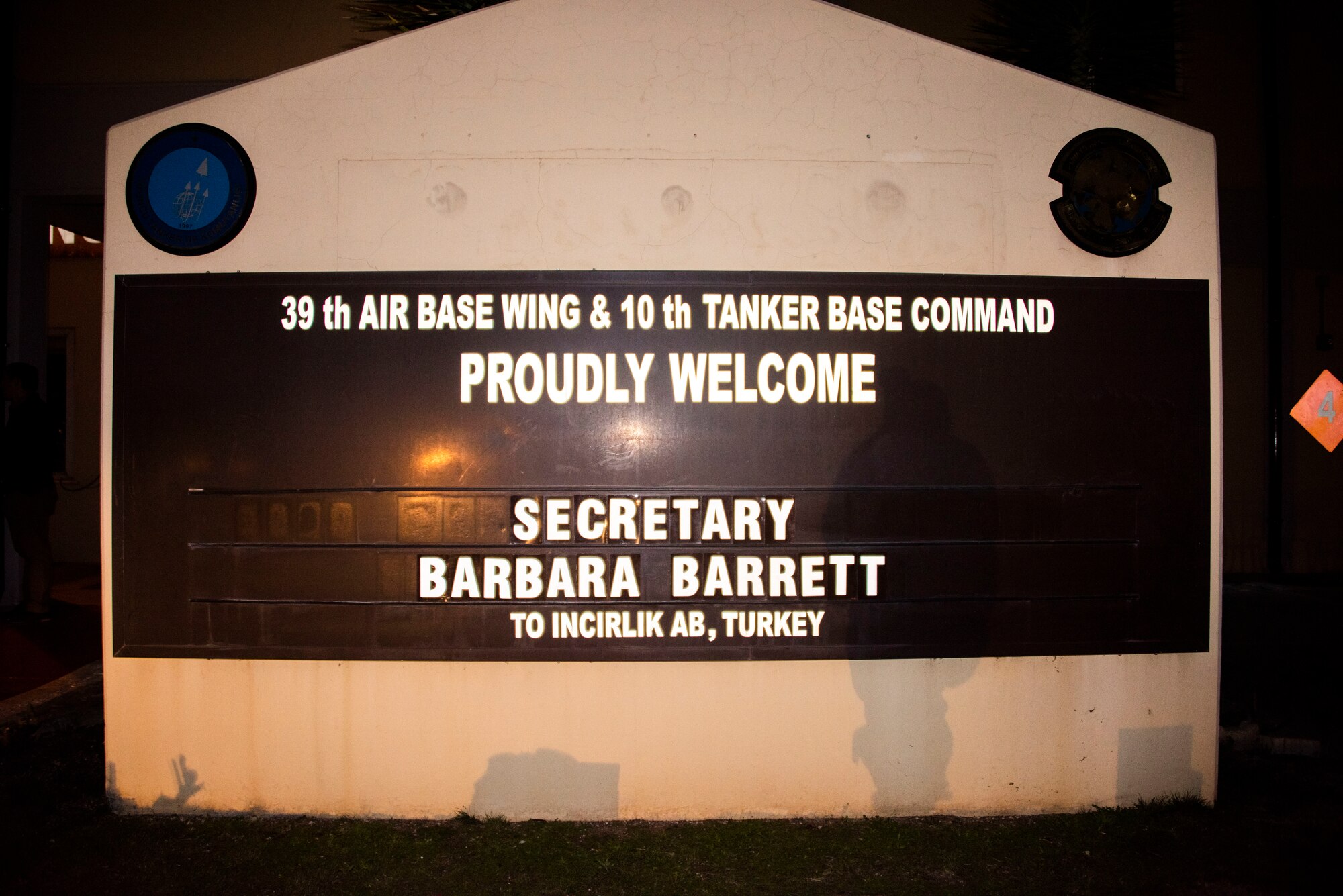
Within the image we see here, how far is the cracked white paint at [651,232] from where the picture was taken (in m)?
3.98

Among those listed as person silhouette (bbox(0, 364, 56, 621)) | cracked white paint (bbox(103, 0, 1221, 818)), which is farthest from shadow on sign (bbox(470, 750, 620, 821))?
person silhouette (bbox(0, 364, 56, 621))

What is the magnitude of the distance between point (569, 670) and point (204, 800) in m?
1.90

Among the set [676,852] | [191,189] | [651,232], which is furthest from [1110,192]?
[191,189]

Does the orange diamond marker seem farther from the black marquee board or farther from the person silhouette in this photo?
the person silhouette

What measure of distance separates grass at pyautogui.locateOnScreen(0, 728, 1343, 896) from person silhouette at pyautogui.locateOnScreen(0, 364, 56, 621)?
3545 millimetres

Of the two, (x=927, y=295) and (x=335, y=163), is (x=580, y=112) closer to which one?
(x=335, y=163)

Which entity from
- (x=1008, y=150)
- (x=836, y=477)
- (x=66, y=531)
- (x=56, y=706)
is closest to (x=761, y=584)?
(x=836, y=477)

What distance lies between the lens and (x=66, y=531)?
994 centimetres

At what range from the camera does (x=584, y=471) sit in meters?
3.93

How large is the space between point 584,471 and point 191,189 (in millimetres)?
2307

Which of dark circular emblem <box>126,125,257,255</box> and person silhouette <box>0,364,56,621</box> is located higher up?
dark circular emblem <box>126,125,257,255</box>

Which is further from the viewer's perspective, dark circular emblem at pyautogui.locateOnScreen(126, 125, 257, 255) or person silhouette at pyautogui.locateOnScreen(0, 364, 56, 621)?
person silhouette at pyautogui.locateOnScreen(0, 364, 56, 621)

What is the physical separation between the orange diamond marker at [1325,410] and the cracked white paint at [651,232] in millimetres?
2295

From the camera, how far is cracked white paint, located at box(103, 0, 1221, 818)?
3.98 meters
